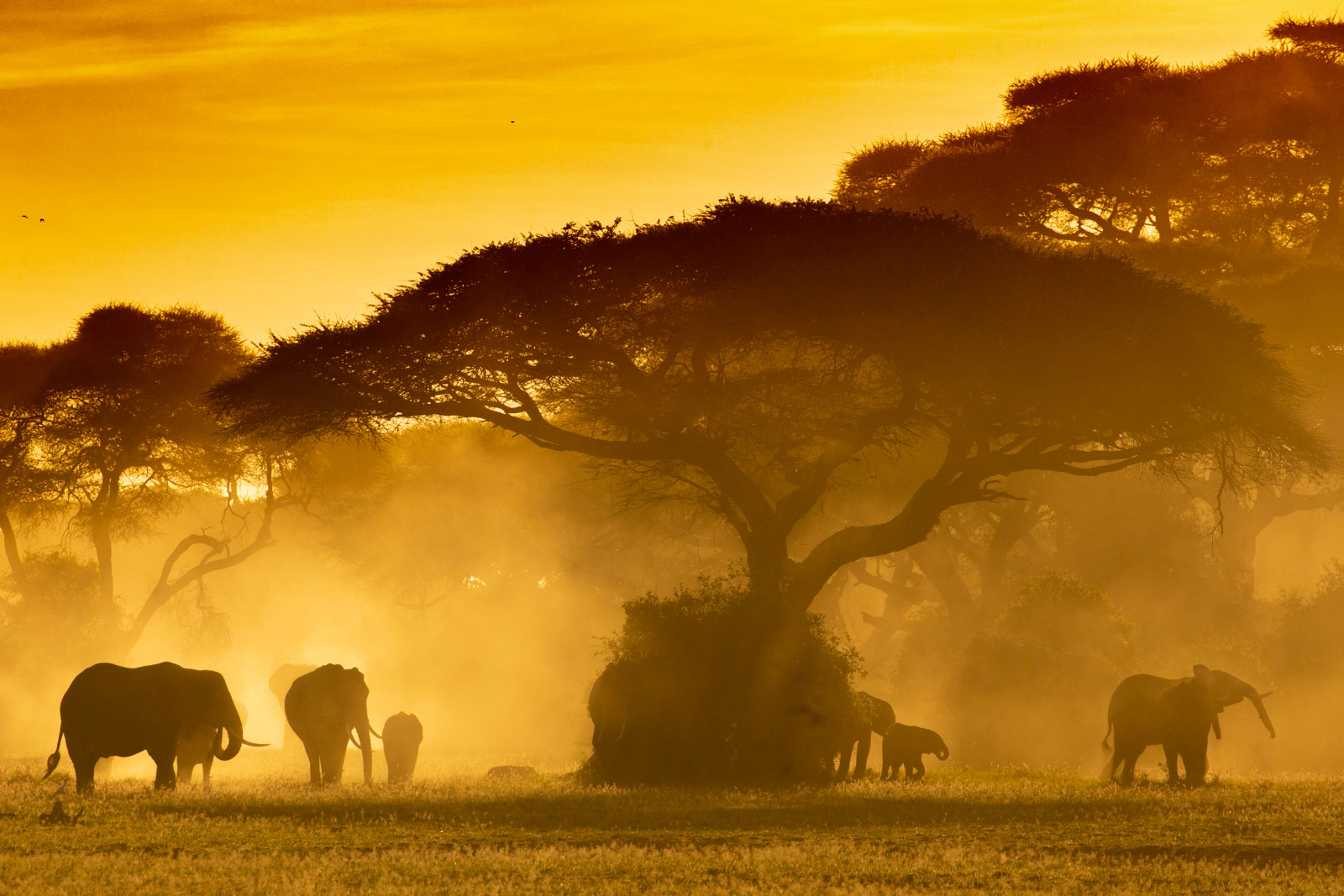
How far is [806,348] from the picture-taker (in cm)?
2908

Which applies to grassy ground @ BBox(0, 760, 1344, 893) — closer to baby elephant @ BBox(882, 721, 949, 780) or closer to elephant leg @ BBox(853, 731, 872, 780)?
elephant leg @ BBox(853, 731, 872, 780)

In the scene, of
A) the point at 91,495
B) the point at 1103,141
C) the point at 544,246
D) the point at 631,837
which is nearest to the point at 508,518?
the point at 91,495

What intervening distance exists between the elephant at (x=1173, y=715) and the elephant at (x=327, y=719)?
11356mm

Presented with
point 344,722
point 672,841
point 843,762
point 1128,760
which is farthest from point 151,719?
point 1128,760

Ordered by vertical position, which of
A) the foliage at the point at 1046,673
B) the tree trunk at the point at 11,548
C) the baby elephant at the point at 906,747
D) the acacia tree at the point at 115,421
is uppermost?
the acacia tree at the point at 115,421

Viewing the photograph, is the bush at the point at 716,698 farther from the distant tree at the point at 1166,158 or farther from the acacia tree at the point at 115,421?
the acacia tree at the point at 115,421

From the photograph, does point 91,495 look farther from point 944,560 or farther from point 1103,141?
point 1103,141

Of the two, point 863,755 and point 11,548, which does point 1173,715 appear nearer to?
point 863,755

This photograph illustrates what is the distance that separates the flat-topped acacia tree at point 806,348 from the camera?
89.3 ft

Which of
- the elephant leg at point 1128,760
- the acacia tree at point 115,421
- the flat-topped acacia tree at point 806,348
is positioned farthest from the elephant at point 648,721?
the acacia tree at point 115,421

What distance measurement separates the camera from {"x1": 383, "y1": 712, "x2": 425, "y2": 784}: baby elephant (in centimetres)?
2961

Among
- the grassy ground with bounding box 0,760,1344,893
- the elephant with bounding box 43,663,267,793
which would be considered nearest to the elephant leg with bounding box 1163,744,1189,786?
the grassy ground with bounding box 0,760,1344,893

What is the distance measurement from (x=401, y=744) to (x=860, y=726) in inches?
308

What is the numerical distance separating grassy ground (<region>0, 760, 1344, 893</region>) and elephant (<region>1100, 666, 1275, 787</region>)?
1194 millimetres
